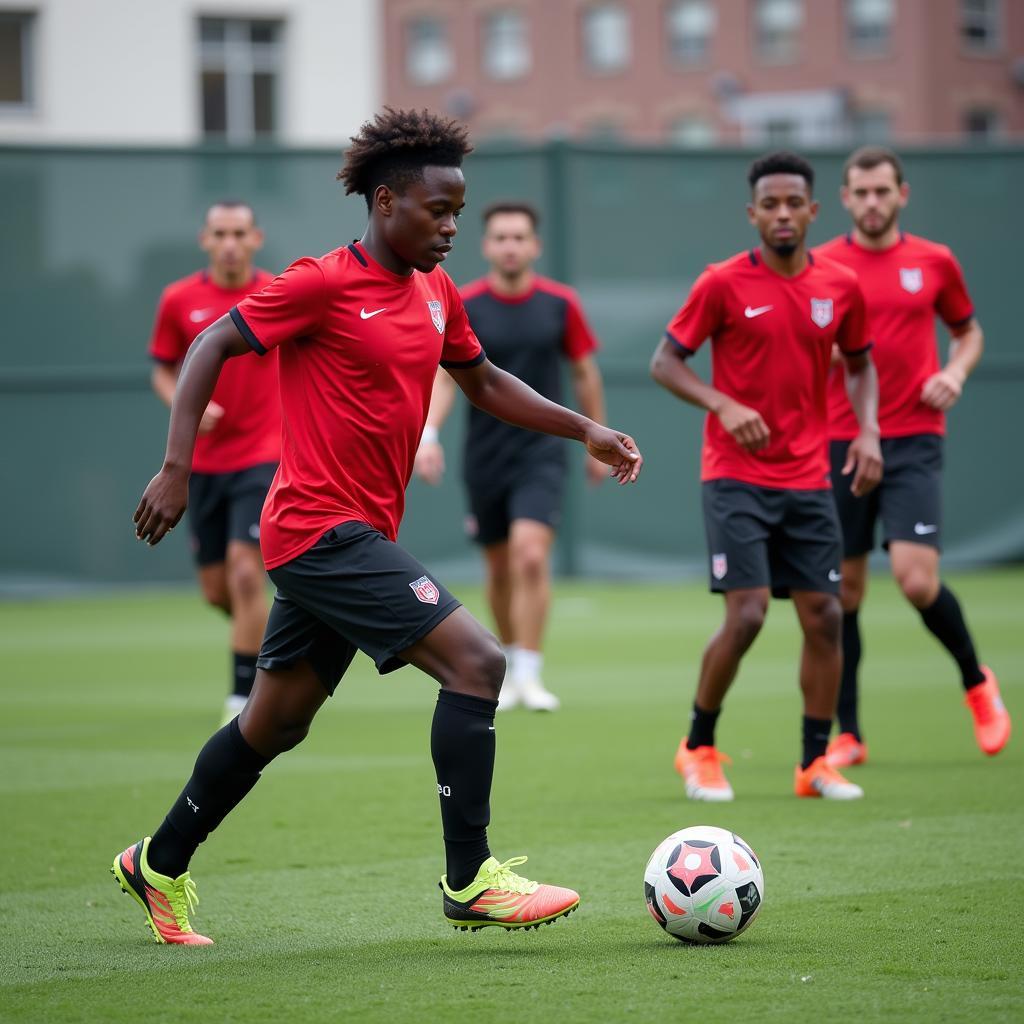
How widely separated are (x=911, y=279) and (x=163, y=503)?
15.1 feet

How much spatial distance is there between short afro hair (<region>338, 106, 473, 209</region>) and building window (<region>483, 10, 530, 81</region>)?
58.5 m

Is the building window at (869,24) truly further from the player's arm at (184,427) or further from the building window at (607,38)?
the player's arm at (184,427)

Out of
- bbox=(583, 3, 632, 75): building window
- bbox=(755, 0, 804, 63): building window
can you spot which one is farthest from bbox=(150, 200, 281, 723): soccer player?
bbox=(583, 3, 632, 75): building window

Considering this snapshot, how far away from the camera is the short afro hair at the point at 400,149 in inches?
200

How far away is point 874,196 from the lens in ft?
26.9

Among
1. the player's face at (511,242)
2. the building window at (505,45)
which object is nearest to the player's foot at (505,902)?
the player's face at (511,242)

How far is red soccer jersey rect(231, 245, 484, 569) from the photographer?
502 cm

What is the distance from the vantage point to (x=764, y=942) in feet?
16.3

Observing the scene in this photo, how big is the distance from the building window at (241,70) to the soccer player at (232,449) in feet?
68.2

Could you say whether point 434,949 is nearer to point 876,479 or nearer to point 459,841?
point 459,841

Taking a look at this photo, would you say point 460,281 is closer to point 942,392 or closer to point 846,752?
point 942,392

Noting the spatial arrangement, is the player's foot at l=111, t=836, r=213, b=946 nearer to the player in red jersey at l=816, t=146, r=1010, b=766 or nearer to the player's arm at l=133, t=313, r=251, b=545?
the player's arm at l=133, t=313, r=251, b=545

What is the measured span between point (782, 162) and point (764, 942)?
3.32 m

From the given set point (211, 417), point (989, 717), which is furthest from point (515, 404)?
point (211, 417)
